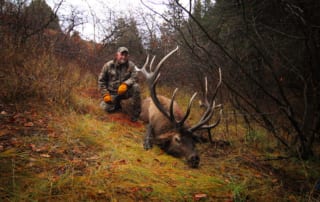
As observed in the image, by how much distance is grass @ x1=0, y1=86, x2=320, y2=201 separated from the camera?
2092 millimetres

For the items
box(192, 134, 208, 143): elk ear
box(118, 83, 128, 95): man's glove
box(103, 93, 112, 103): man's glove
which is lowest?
box(192, 134, 208, 143): elk ear

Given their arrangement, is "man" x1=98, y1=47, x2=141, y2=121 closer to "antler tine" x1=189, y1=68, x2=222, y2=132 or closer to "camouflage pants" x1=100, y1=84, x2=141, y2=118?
"camouflage pants" x1=100, y1=84, x2=141, y2=118

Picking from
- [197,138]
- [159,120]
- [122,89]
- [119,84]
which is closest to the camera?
[197,138]

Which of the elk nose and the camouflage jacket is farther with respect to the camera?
the camouflage jacket

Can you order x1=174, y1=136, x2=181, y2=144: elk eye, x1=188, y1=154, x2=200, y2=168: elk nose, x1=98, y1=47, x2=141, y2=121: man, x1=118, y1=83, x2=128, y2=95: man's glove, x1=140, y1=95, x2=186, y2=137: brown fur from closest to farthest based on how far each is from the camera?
1. x1=188, y1=154, x2=200, y2=168: elk nose
2. x1=174, y1=136, x2=181, y2=144: elk eye
3. x1=140, y1=95, x2=186, y2=137: brown fur
4. x1=118, y1=83, x2=128, y2=95: man's glove
5. x1=98, y1=47, x2=141, y2=121: man

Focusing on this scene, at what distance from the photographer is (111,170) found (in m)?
2.62

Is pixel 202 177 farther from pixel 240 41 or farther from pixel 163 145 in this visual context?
pixel 240 41

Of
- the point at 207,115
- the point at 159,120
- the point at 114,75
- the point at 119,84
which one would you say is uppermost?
the point at 114,75

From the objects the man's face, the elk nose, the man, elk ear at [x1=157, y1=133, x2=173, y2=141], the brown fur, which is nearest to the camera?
the elk nose

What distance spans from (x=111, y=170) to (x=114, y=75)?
431 centimetres

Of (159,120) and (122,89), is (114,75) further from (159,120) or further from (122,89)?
(159,120)

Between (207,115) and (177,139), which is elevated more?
(207,115)

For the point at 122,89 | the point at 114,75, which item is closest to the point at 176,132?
the point at 122,89

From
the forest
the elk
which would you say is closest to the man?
the forest
